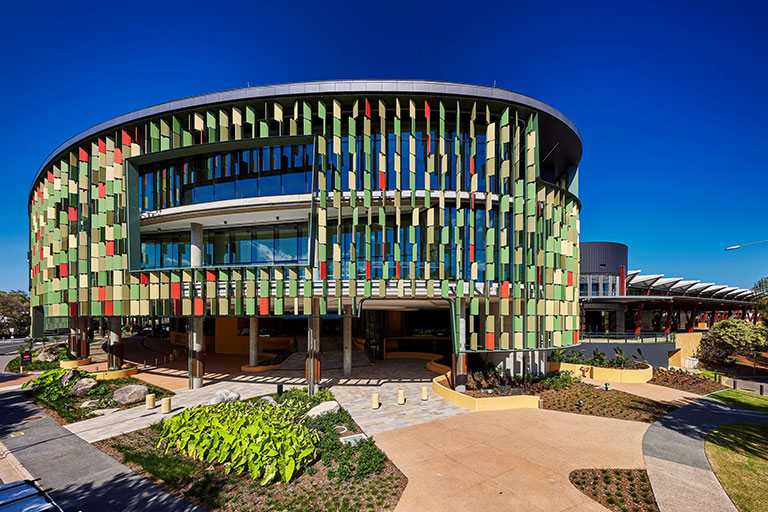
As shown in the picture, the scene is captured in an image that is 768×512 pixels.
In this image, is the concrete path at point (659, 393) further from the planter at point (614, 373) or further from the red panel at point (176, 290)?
the red panel at point (176, 290)

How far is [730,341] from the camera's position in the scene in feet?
127

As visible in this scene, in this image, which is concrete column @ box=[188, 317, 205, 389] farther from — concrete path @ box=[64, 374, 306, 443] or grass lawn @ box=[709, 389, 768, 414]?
grass lawn @ box=[709, 389, 768, 414]

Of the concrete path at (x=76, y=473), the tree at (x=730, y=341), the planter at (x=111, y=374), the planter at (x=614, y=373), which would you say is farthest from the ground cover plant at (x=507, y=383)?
the planter at (x=111, y=374)

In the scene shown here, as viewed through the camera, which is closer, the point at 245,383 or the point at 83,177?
the point at 245,383

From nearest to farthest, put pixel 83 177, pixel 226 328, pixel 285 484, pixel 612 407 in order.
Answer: pixel 285 484, pixel 612 407, pixel 83 177, pixel 226 328

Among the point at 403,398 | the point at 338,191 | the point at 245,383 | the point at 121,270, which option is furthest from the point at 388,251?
the point at 121,270

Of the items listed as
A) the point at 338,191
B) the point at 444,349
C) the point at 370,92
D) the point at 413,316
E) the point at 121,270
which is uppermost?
the point at 370,92

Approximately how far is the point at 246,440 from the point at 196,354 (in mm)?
16449

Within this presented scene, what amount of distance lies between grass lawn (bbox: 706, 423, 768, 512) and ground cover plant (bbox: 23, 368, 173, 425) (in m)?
28.2

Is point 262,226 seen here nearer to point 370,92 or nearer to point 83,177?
point 370,92

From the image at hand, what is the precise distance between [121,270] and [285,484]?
75.1ft

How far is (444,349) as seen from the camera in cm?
3838

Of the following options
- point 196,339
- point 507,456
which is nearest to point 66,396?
point 196,339

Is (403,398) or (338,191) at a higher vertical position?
(338,191)
